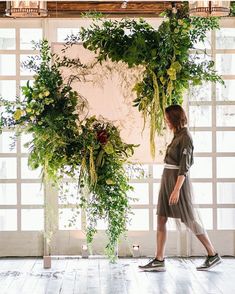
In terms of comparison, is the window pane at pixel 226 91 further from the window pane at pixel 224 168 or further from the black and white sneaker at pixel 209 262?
the black and white sneaker at pixel 209 262

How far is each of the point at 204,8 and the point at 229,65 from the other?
1.94m

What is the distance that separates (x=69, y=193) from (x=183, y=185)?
3.73ft

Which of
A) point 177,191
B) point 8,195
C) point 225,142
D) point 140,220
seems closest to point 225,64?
point 225,142

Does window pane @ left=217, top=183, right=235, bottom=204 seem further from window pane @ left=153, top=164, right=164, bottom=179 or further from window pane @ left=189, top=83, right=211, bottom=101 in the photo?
window pane @ left=189, top=83, right=211, bottom=101

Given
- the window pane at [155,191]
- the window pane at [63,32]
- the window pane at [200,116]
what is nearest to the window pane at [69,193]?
the window pane at [155,191]

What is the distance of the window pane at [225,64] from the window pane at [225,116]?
1.08 feet

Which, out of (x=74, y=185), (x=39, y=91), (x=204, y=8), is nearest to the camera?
(x=204, y=8)

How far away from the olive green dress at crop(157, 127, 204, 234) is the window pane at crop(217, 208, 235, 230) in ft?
2.62

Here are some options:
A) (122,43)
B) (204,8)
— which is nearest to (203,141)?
(122,43)

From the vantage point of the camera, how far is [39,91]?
257 inches

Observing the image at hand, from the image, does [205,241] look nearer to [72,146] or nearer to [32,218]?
[72,146]

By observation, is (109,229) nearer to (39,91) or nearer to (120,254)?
(120,254)

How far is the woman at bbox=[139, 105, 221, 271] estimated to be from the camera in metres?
6.30

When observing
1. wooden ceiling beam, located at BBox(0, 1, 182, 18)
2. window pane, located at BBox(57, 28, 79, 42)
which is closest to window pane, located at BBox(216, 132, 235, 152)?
wooden ceiling beam, located at BBox(0, 1, 182, 18)
